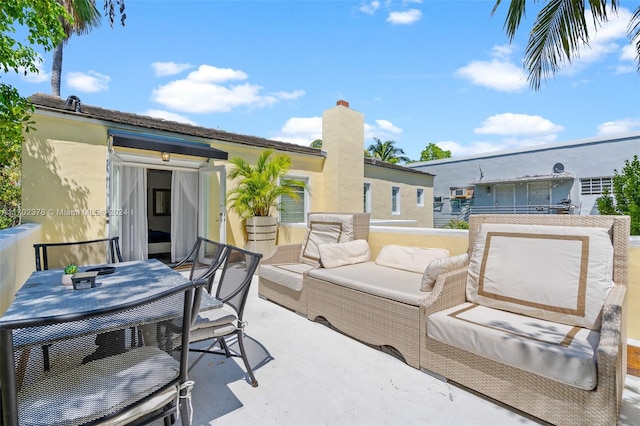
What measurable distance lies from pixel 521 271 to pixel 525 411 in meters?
1.11

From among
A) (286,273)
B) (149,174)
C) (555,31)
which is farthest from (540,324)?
(149,174)

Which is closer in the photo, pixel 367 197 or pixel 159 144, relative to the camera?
pixel 159 144

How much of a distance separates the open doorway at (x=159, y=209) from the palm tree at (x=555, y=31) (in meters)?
9.79

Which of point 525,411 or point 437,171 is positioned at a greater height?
point 437,171

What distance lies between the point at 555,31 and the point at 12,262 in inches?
274

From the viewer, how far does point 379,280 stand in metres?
3.54

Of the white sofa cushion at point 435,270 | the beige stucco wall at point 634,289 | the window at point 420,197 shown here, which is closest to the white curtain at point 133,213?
the white sofa cushion at point 435,270

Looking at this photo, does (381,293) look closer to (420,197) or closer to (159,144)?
(159,144)

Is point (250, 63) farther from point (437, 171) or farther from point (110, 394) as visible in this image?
point (437, 171)

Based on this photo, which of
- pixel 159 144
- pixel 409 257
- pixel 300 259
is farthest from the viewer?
pixel 159 144

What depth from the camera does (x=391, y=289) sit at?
3.15 meters

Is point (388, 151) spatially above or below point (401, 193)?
above

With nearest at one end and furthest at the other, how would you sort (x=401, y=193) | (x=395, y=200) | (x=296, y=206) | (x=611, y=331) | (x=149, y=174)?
(x=611, y=331)
(x=296, y=206)
(x=149, y=174)
(x=395, y=200)
(x=401, y=193)

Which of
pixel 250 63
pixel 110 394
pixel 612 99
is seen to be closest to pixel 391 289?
pixel 110 394
